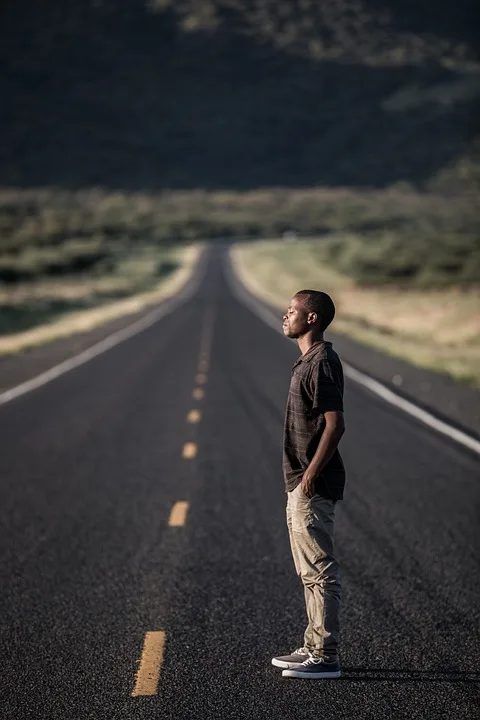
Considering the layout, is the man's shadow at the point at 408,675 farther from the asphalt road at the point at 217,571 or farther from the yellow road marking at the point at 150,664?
the yellow road marking at the point at 150,664

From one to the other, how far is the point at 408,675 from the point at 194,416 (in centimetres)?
1080

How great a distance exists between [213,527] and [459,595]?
8.68 ft

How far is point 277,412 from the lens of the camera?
1602cm

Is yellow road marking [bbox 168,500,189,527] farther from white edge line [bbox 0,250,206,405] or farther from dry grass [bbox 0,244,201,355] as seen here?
dry grass [bbox 0,244,201,355]

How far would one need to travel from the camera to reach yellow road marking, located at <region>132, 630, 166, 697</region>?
543 cm

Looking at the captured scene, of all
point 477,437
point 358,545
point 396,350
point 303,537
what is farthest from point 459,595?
point 396,350

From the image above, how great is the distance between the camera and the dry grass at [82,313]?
32719 millimetres

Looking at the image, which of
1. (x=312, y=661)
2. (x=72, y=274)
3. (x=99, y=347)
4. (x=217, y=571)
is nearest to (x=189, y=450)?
(x=217, y=571)

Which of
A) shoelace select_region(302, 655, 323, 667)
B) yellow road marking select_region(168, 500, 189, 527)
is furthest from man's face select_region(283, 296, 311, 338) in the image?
yellow road marking select_region(168, 500, 189, 527)

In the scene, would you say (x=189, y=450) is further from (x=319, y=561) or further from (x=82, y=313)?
(x=82, y=313)

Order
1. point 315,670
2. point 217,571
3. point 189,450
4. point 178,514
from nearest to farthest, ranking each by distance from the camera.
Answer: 1. point 315,670
2. point 217,571
3. point 178,514
4. point 189,450

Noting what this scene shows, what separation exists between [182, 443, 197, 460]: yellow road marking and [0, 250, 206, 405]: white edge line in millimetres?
5681

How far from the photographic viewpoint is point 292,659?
5602 millimetres

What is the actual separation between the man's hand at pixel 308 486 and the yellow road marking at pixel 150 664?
52.0 inches
